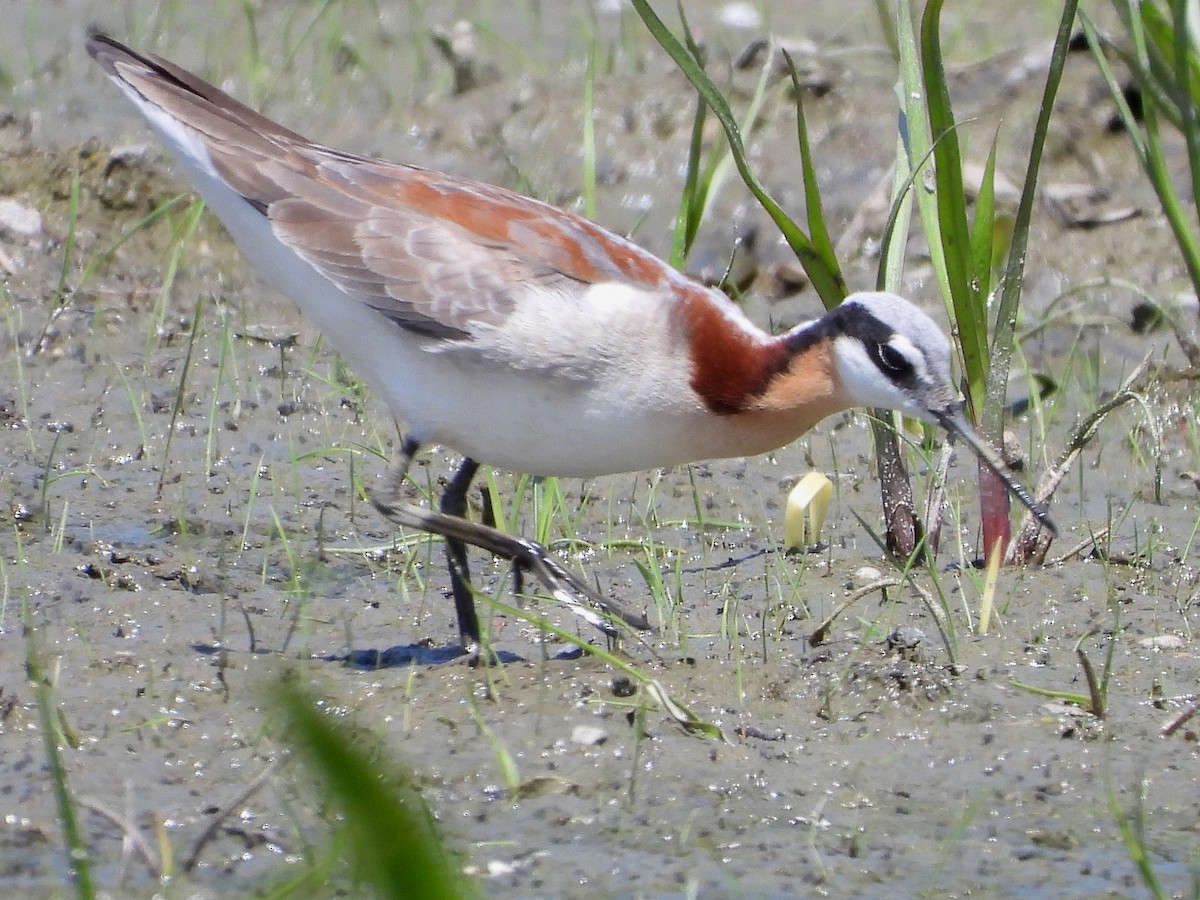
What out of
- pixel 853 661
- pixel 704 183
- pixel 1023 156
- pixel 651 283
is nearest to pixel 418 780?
pixel 853 661

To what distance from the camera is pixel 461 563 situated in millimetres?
5391

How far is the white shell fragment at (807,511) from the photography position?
6.01 meters

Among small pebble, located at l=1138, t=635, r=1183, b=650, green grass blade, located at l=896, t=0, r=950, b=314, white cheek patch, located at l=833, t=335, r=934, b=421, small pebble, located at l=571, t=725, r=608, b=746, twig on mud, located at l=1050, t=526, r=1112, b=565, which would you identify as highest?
green grass blade, located at l=896, t=0, r=950, b=314

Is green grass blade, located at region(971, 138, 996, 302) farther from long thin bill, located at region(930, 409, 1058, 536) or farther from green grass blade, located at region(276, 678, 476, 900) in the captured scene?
green grass blade, located at region(276, 678, 476, 900)

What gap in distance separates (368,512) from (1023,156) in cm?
469

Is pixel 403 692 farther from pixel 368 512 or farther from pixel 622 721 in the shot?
pixel 368 512

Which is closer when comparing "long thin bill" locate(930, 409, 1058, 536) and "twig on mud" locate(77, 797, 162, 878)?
"twig on mud" locate(77, 797, 162, 878)

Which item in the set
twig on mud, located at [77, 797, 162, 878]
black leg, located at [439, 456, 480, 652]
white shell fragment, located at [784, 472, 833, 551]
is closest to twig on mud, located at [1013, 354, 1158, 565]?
white shell fragment, located at [784, 472, 833, 551]

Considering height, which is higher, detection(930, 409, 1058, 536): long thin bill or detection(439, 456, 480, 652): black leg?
detection(930, 409, 1058, 536): long thin bill

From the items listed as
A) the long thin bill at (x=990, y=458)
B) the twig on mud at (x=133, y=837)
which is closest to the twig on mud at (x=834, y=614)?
the long thin bill at (x=990, y=458)

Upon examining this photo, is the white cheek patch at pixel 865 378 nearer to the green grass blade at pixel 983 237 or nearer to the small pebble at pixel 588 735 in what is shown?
the green grass blade at pixel 983 237

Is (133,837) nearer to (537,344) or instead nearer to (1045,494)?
(537,344)

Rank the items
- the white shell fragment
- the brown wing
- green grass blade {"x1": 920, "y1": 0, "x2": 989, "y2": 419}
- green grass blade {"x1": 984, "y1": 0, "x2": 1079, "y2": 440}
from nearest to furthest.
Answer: the brown wing < green grass blade {"x1": 920, "y1": 0, "x2": 989, "y2": 419} < green grass blade {"x1": 984, "y1": 0, "x2": 1079, "y2": 440} < the white shell fragment

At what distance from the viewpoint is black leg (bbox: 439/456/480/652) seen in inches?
202
